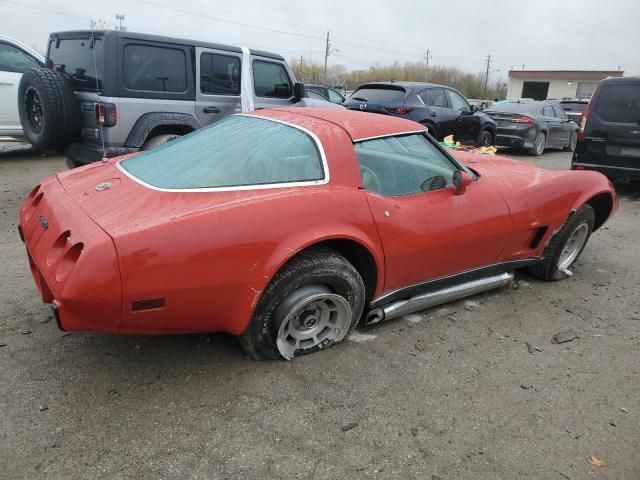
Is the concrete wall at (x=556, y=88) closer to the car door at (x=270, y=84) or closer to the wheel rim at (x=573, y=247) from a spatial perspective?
the car door at (x=270, y=84)

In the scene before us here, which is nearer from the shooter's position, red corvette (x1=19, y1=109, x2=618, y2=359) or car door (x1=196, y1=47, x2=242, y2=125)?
red corvette (x1=19, y1=109, x2=618, y2=359)

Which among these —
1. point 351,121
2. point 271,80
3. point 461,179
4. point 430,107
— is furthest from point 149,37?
point 430,107

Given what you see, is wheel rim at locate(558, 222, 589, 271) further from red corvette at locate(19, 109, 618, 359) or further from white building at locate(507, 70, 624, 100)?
white building at locate(507, 70, 624, 100)

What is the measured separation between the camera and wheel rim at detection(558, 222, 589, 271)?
4.22 m

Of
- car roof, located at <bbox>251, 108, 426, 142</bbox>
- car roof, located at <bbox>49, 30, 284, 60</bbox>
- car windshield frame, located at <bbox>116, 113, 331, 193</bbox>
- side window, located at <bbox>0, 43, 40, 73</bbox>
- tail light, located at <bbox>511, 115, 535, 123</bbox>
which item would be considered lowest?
car windshield frame, located at <bbox>116, 113, 331, 193</bbox>

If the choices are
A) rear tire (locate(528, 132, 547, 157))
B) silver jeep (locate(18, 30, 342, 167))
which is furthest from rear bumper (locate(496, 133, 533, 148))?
silver jeep (locate(18, 30, 342, 167))

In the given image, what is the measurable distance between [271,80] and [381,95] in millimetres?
3398

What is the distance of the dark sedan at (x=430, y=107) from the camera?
381 inches

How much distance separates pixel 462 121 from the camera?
34.5 ft

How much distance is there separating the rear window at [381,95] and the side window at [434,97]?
48 centimetres

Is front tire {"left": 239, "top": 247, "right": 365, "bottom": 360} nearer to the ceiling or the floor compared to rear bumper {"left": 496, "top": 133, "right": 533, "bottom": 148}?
nearer to the floor

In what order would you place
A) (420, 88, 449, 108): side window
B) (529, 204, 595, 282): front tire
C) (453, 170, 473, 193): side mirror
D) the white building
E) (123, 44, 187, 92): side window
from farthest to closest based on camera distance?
the white building → (420, 88, 449, 108): side window → (123, 44, 187, 92): side window → (529, 204, 595, 282): front tire → (453, 170, 473, 193): side mirror

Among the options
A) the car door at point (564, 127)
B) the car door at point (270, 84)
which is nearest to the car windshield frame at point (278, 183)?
the car door at point (270, 84)

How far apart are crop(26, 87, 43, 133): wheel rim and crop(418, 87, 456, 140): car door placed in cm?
665
